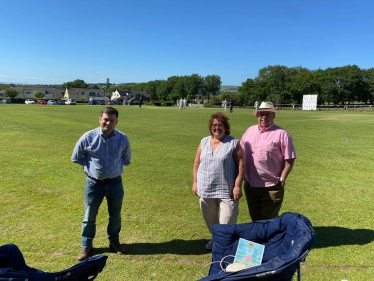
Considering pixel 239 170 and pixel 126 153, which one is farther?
pixel 126 153

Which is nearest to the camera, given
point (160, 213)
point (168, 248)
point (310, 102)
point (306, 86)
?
point (168, 248)

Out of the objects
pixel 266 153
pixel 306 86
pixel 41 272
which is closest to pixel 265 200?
pixel 266 153

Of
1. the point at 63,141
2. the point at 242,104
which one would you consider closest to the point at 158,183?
the point at 63,141

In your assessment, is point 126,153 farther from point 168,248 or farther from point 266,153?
Answer: point 266,153

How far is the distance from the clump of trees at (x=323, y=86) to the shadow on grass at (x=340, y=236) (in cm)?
8587

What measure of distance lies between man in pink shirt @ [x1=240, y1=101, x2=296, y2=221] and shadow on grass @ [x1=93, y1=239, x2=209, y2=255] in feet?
3.63

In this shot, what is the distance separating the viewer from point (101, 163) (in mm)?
3791

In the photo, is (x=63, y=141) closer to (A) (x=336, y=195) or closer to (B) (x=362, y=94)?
(A) (x=336, y=195)

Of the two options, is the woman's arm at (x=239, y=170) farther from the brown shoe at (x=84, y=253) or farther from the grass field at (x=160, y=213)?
the brown shoe at (x=84, y=253)

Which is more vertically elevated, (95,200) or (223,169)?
(223,169)

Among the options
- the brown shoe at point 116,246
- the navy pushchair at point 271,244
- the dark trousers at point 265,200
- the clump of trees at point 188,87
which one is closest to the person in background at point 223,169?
the dark trousers at point 265,200

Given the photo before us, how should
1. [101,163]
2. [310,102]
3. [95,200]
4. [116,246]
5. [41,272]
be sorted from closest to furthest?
[41,272] → [101,163] → [95,200] → [116,246] → [310,102]

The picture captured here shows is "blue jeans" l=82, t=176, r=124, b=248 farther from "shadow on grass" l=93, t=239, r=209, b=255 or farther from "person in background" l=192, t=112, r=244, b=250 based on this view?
"person in background" l=192, t=112, r=244, b=250

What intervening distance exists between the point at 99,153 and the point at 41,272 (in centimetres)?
171
